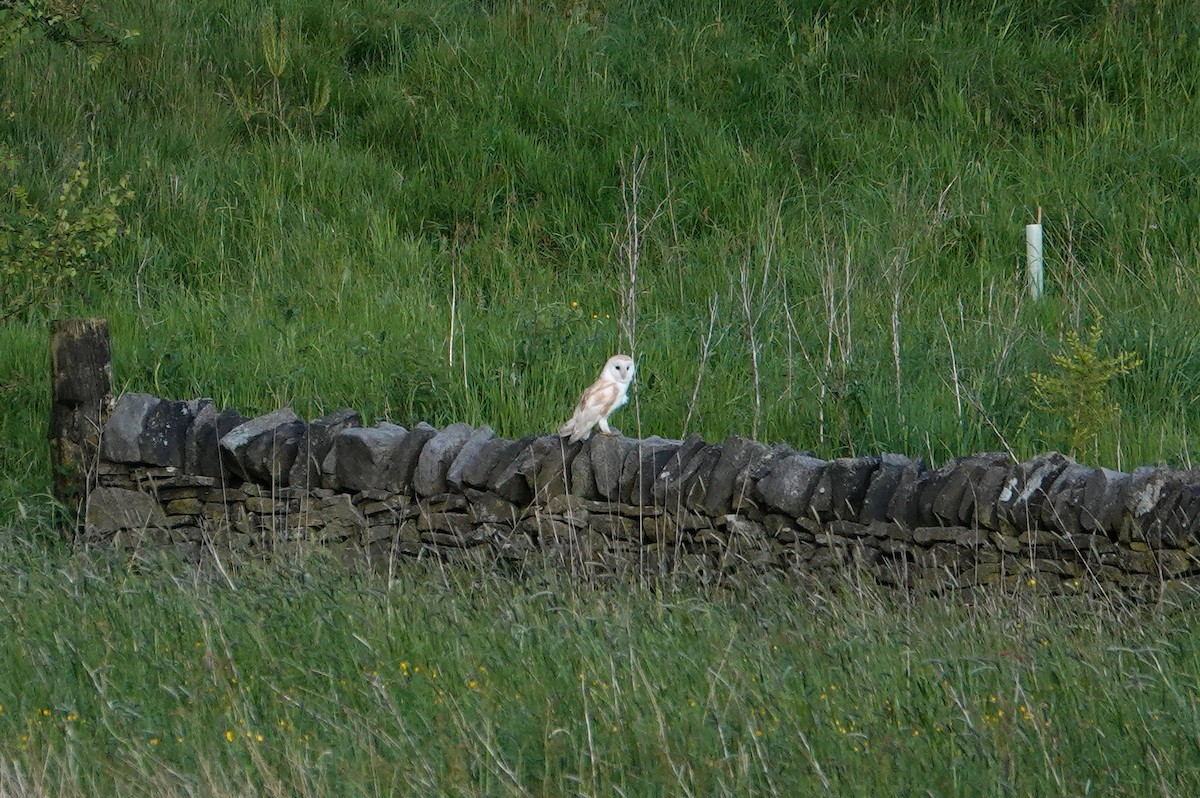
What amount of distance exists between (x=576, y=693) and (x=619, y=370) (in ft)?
9.10

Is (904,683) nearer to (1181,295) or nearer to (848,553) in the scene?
(848,553)

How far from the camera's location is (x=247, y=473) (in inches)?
277

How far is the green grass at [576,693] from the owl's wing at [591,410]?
1180 millimetres

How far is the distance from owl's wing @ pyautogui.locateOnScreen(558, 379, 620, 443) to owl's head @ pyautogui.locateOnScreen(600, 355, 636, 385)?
0.25 ft

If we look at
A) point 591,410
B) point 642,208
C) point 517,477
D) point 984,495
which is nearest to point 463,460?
point 517,477

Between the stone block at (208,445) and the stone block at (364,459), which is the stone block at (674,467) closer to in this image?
the stone block at (364,459)

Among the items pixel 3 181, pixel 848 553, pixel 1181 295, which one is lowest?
pixel 848 553

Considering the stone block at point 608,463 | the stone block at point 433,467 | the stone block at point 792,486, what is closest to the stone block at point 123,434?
the stone block at point 433,467

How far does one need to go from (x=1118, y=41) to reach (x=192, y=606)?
10522 millimetres

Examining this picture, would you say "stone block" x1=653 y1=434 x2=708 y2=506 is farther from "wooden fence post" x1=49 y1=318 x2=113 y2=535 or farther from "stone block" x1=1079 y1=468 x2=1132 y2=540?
"wooden fence post" x1=49 y1=318 x2=113 y2=535

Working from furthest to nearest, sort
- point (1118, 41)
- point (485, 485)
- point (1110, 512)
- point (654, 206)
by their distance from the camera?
point (1118, 41) < point (654, 206) < point (485, 485) < point (1110, 512)

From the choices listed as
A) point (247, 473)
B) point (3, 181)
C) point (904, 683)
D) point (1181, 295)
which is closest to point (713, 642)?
point (904, 683)

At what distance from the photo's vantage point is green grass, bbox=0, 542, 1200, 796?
3680mm

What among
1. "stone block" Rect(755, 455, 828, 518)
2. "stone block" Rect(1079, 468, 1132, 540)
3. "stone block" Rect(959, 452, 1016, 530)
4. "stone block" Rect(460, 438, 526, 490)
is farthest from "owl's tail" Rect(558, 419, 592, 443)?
"stone block" Rect(1079, 468, 1132, 540)
